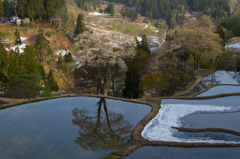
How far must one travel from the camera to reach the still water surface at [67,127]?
9195 millimetres

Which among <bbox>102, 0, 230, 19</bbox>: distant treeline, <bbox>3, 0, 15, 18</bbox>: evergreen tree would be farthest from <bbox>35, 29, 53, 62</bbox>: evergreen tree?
<bbox>102, 0, 230, 19</bbox>: distant treeline

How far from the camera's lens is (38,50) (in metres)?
48.8

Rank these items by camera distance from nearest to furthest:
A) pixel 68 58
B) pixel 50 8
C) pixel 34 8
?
pixel 68 58, pixel 34 8, pixel 50 8

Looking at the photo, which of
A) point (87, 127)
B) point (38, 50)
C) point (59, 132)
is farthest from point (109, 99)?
point (38, 50)

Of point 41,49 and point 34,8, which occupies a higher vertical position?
point 34,8

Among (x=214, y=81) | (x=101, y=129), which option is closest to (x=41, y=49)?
(x=214, y=81)

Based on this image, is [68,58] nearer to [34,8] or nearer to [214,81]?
[34,8]

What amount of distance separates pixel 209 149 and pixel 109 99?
8.96 metres

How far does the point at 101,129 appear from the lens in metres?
11.7

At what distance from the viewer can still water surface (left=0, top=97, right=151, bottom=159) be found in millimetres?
9195

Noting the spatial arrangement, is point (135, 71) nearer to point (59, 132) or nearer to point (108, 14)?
point (59, 132)

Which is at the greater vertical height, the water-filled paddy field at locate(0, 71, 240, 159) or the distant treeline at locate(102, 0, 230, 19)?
the distant treeline at locate(102, 0, 230, 19)

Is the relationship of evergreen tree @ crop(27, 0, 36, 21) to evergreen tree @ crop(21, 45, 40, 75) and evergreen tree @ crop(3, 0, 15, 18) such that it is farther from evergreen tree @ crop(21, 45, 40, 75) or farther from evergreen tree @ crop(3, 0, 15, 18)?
evergreen tree @ crop(21, 45, 40, 75)

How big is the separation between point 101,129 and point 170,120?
411cm
